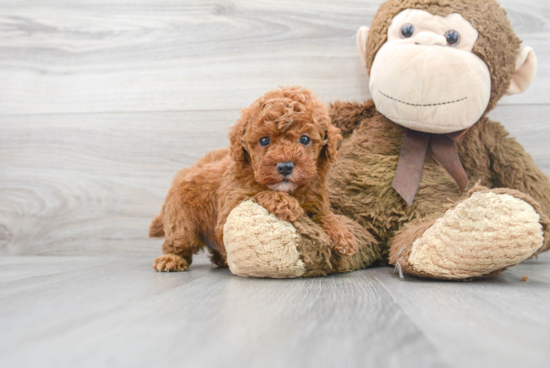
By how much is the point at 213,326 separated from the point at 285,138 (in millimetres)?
378

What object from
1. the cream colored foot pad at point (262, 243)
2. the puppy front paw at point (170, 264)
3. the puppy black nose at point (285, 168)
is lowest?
the puppy front paw at point (170, 264)

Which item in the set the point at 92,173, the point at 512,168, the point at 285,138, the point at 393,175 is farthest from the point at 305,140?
the point at 92,173

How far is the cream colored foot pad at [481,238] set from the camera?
61 cm

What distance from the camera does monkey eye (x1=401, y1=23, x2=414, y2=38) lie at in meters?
0.92

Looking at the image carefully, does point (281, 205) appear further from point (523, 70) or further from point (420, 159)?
point (523, 70)

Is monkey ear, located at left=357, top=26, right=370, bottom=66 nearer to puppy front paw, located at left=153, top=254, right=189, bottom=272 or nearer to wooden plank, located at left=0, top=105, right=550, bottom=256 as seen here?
wooden plank, located at left=0, top=105, right=550, bottom=256

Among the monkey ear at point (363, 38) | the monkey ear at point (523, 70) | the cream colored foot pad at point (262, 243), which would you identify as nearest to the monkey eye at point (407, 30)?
the monkey ear at point (363, 38)

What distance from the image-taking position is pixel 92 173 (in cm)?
128

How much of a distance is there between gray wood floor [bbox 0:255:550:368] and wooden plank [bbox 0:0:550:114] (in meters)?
0.67

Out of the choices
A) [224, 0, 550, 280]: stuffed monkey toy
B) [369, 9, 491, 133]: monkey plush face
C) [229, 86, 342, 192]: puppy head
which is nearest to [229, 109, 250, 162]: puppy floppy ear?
[229, 86, 342, 192]: puppy head

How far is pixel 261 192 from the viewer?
763 mm

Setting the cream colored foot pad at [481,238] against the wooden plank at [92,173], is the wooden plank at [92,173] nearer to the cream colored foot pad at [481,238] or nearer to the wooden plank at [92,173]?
the wooden plank at [92,173]

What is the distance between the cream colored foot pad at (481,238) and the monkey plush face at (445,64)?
292 millimetres

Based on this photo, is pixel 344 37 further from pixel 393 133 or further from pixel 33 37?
pixel 33 37
